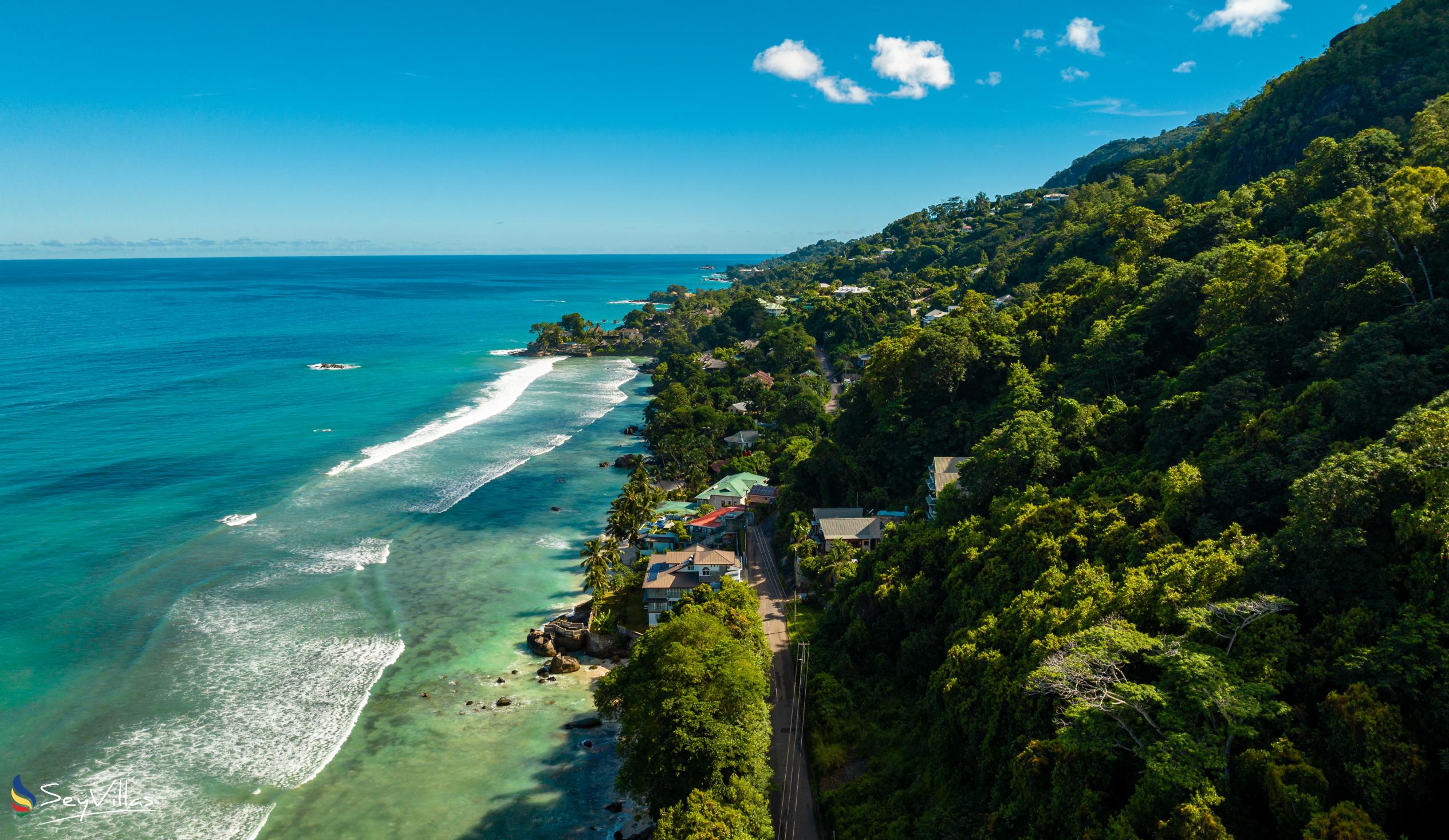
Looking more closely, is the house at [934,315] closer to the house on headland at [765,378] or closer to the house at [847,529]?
the house on headland at [765,378]

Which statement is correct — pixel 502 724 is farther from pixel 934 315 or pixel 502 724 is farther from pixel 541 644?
pixel 934 315

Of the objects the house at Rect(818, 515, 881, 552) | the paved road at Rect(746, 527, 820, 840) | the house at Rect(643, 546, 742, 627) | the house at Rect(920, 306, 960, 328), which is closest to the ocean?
the house at Rect(643, 546, 742, 627)

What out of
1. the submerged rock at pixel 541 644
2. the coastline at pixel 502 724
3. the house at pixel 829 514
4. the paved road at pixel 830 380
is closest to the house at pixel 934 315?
the paved road at pixel 830 380

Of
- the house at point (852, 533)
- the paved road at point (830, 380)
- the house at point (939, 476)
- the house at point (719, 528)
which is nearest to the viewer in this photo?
the house at point (939, 476)

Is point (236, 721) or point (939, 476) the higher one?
point (939, 476)

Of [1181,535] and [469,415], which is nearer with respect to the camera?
[1181,535]
